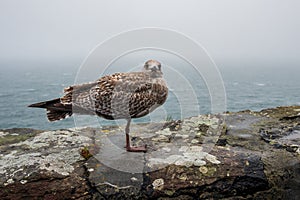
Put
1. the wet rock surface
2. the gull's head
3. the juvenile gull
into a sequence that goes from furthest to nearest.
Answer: the gull's head
the juvenile gull
the wet rock surface

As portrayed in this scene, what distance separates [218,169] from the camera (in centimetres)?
440

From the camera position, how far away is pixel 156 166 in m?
4.47

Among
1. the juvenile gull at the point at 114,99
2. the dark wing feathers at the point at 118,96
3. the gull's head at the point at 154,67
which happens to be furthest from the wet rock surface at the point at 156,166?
the gull's head at the point at 154,67

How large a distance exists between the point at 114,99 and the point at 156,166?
144 centimetres

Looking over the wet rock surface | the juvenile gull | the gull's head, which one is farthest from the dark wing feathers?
the wet rock surface

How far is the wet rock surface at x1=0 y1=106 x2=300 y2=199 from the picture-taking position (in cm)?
411

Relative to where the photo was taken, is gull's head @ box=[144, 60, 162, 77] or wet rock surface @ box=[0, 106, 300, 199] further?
gull's head @ box=[144, 60, 162, 77]

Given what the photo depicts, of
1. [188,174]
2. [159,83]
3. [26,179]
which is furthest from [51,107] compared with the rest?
[188,174]

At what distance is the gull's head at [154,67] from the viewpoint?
5630 mm

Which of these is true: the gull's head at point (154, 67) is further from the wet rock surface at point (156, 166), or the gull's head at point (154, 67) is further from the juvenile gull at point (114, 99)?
the wet rock surface at point (156, 166)

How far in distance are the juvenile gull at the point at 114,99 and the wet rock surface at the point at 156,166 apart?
1.78 ft

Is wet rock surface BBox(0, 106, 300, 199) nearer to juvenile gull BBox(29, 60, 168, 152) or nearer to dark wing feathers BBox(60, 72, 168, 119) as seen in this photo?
juvenile gull BBox(29, 60, 168, 152)

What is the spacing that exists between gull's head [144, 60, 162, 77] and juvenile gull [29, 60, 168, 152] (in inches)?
8.8

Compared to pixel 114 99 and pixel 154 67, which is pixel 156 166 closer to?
pixel 114 99
